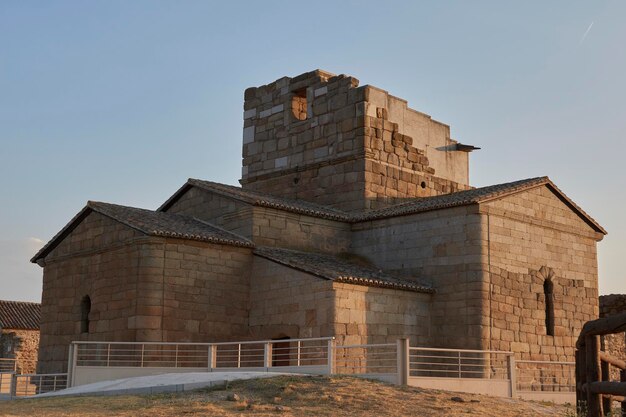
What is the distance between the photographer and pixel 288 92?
28375 millimetres

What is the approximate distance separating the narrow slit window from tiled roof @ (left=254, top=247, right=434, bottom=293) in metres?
6.69

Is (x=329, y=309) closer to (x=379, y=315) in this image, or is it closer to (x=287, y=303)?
(x=287, y=303)

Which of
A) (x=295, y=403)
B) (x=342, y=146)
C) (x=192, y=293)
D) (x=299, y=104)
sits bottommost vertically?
Answer: (x=295, y=403)

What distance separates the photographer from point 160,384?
15477 mm

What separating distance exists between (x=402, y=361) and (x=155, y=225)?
8007 millimetres

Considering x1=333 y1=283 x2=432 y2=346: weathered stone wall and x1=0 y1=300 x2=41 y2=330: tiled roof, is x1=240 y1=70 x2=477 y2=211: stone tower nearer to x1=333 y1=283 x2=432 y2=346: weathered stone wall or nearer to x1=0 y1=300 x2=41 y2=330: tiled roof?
x1=333 y1=283 x2=432 y2=346: weathered stone wall

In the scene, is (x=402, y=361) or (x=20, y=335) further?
(x=20, y=335)

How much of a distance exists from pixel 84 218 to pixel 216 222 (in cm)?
358

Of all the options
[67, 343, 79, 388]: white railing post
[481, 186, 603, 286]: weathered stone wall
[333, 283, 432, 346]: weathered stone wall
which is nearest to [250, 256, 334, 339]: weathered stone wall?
[333, 283, 432, 346]: weathered stone wall

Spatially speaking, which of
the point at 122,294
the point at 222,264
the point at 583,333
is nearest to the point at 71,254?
the point at 122,294

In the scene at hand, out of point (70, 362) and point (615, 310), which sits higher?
point (615, 310)

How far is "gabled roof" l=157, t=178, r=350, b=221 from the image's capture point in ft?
75.3

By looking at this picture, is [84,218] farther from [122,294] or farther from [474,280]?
[474,280]

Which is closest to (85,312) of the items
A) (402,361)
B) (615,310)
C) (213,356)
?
(213,356)
